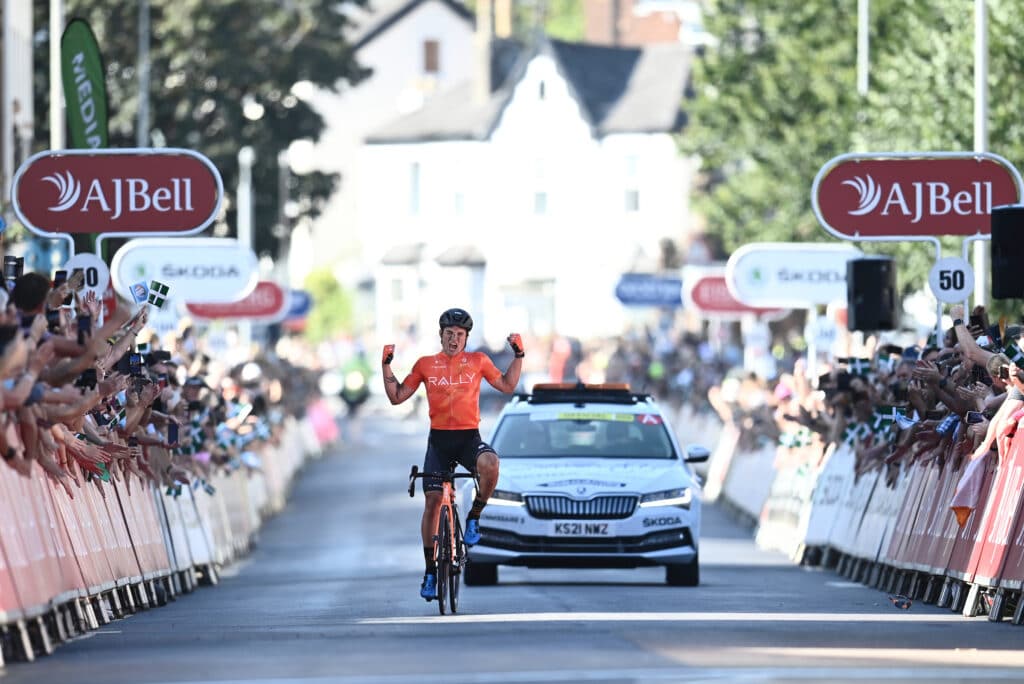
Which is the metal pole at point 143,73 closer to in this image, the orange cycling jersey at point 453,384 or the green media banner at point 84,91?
the green media banner at point 84,91

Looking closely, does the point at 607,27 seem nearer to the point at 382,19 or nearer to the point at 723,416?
the point at 382,19

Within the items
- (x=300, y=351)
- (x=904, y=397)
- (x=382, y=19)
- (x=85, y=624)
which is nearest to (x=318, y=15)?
(x=300, y=351)

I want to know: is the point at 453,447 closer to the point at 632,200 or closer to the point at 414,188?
the point at 632,200

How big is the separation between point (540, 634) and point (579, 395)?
8.22 m

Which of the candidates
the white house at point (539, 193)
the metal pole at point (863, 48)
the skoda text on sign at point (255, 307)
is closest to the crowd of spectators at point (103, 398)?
the skoda text on sign at point (255, 307)

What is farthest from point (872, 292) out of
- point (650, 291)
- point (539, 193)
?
point (539, 193)

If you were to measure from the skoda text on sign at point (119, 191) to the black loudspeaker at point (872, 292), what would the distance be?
5.88m

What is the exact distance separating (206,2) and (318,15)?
26.7 feet

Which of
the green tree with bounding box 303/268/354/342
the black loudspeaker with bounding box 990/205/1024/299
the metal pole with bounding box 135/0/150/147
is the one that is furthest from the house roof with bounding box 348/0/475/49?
the black loudspeaker with bounding box 990/205/1024/299

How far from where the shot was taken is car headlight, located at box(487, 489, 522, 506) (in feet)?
73.1

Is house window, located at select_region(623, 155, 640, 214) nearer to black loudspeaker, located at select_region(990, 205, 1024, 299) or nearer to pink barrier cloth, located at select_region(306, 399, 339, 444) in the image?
pink barrier cloth, located at select_region(306, 399, 339, 444)

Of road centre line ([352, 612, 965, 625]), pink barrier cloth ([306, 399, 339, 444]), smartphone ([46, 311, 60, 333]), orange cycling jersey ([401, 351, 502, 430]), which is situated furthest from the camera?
pink barrier cloth ([306, 399, 339, 444])

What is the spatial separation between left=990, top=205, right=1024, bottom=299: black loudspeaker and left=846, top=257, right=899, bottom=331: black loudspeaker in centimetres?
558

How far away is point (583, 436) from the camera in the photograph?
927 inches
